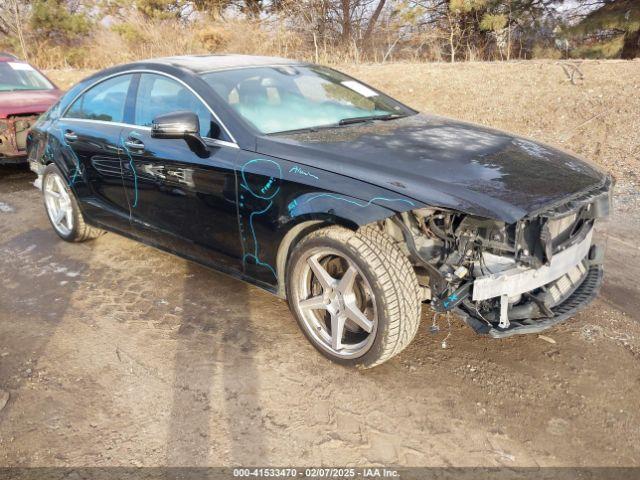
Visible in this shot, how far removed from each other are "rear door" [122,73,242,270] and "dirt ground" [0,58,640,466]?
1.58 feet

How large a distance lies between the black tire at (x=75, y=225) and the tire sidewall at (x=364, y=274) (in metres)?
2.46

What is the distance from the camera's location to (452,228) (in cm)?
266

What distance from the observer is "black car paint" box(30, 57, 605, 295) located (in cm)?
261

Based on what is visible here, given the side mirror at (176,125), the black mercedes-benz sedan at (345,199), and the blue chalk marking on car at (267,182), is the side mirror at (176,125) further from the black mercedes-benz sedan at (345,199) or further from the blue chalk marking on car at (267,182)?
the blue chalk marking on car at (267,182)

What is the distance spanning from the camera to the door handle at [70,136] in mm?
4516

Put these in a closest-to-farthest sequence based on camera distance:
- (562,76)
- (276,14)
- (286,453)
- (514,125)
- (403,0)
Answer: (286,453) < (514,125) < (562,76) < (403,0) < (276,14)

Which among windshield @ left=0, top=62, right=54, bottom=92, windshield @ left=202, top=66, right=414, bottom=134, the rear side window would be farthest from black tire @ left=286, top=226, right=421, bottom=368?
windshield @ left=0, top=62, right=54, bottom=92

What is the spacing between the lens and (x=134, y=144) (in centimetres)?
384

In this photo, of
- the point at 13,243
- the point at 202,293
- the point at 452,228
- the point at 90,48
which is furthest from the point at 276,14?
the point at 452,228

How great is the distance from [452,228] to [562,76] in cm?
893

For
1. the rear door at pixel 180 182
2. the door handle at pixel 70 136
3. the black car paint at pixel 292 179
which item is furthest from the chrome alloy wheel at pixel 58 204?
the rear door at pixel 180 182

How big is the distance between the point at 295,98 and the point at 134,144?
1.19 metres

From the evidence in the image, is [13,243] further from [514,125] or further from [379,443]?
[514,125]

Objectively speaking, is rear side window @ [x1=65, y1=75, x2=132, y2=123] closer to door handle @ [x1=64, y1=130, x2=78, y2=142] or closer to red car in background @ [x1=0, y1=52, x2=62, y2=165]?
door handle @ [x1=64, y1=130, x2=78, y2=142]
